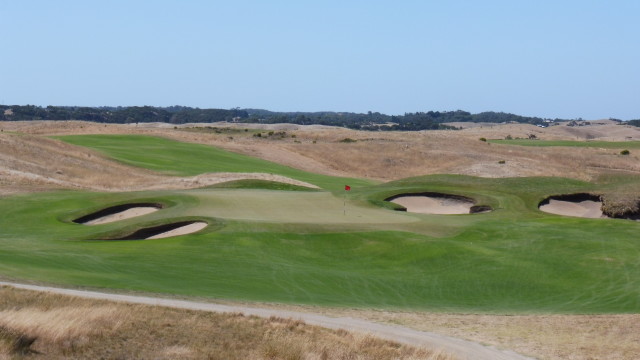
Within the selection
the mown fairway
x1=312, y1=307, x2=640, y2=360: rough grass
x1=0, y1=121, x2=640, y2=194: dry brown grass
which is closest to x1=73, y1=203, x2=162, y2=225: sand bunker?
the mown fairway

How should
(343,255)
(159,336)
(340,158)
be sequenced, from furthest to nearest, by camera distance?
(340,158) → (343,255) → (159,336)

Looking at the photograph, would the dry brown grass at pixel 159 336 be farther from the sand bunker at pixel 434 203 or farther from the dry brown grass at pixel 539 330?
the sand bunker at pixel 434 203

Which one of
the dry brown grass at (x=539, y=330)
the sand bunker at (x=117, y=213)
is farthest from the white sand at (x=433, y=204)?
the dry brown grass at (x=539, y=330)

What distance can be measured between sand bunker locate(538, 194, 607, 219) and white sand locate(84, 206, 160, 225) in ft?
64.1

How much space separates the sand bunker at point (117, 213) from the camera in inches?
1567

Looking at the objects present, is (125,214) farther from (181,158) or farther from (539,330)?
(181,158)

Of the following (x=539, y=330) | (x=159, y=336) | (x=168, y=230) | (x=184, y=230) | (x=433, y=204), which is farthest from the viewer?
(x=433, y=204)

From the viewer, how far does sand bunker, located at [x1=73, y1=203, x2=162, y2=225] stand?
3981cm

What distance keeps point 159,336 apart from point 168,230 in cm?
1724

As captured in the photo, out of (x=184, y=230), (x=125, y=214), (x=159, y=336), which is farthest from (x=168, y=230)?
(x=159, y=336)

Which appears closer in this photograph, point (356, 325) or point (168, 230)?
point (356, 325)

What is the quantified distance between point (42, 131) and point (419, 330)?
95.1 metres

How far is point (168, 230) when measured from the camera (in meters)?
34.8

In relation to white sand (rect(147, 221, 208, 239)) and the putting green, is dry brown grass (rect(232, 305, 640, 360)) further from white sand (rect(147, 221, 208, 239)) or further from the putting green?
the putting green
